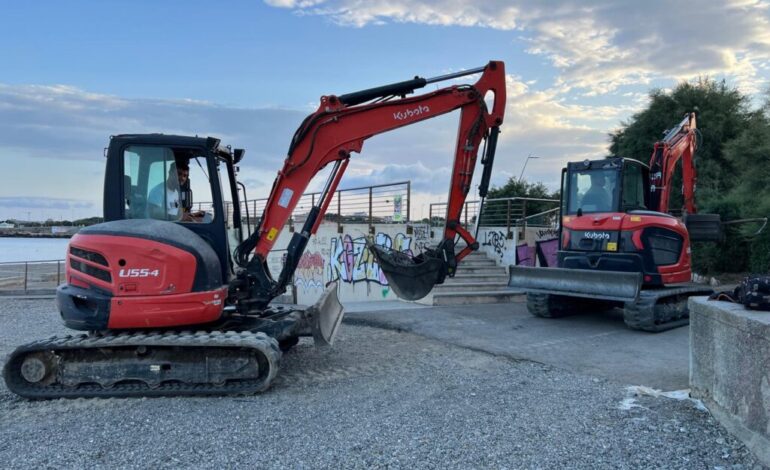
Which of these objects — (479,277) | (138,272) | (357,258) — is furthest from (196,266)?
(479,277)

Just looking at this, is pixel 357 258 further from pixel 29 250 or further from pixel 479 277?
pixel 29 250

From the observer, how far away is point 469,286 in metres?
14.3

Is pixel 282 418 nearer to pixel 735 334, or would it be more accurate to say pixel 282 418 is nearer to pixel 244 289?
pixel 244 289

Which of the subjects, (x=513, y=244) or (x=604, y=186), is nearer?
(x=604, y=186)

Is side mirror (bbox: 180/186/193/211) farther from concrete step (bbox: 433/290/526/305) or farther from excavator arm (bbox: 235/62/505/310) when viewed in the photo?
concrete step (bbox: 433/290/526/305)

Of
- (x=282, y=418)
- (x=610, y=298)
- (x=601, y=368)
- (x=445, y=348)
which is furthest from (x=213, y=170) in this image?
(x=610, y=298)

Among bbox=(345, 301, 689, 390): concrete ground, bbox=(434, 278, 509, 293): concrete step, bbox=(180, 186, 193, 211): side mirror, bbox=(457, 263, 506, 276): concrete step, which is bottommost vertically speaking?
bbox=(345, 301, 689, 390): concrete ground

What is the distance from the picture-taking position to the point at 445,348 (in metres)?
8.70

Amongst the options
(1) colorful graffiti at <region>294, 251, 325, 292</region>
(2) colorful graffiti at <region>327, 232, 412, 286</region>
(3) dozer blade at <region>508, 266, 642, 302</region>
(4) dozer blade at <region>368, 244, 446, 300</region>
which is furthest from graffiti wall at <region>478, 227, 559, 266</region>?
(4) dozer blade at <region>368, 244, 446, 300</region>

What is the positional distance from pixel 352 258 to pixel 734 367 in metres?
11.8

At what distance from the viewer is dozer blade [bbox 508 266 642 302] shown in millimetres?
9602

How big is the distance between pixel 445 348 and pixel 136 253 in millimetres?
4744

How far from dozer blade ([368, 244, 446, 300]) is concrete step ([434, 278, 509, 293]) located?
18.8 ft

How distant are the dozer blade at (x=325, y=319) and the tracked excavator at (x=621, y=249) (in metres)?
4.53
